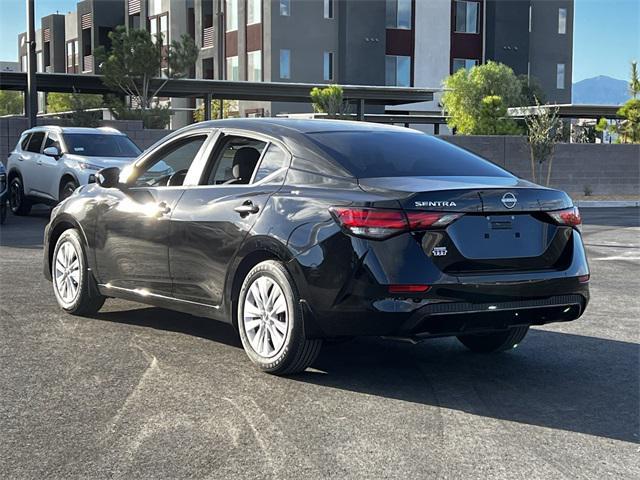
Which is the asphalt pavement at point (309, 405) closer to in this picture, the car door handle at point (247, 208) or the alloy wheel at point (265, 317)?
the alloy wheel at point (265, 317)

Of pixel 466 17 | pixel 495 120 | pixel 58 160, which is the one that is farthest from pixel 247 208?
pixel 466 17

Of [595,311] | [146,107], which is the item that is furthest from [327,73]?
[595,311]

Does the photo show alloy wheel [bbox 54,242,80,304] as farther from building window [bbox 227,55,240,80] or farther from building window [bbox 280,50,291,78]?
building window [bbox 227,55,240,80]

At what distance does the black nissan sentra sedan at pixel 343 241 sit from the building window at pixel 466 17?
55.4 meters

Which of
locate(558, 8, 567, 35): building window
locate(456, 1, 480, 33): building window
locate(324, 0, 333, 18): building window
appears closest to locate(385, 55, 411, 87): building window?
locate(456, 1, 480, 33): building window

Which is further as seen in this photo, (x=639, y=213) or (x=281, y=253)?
(x=639, y=213)

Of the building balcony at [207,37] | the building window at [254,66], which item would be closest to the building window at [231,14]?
the building window at [254,66]

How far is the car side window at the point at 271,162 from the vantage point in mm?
7008

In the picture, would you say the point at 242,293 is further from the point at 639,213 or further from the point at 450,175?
the point at 639,213

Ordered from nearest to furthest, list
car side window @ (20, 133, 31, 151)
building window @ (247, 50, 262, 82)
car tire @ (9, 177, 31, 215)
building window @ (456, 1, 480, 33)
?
car tire @ (9, 177, 31, 215)
car side window @ (20, 133, 31, 151)
building window @ (247, 50, 262, 82)
building window @ (456, 1, 480, 33)

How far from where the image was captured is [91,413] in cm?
575

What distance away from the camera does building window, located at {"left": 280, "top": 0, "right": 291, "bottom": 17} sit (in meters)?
52.4

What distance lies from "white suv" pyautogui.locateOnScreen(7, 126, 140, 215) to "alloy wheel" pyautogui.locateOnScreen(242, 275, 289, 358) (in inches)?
478

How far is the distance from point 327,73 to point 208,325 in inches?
1858
